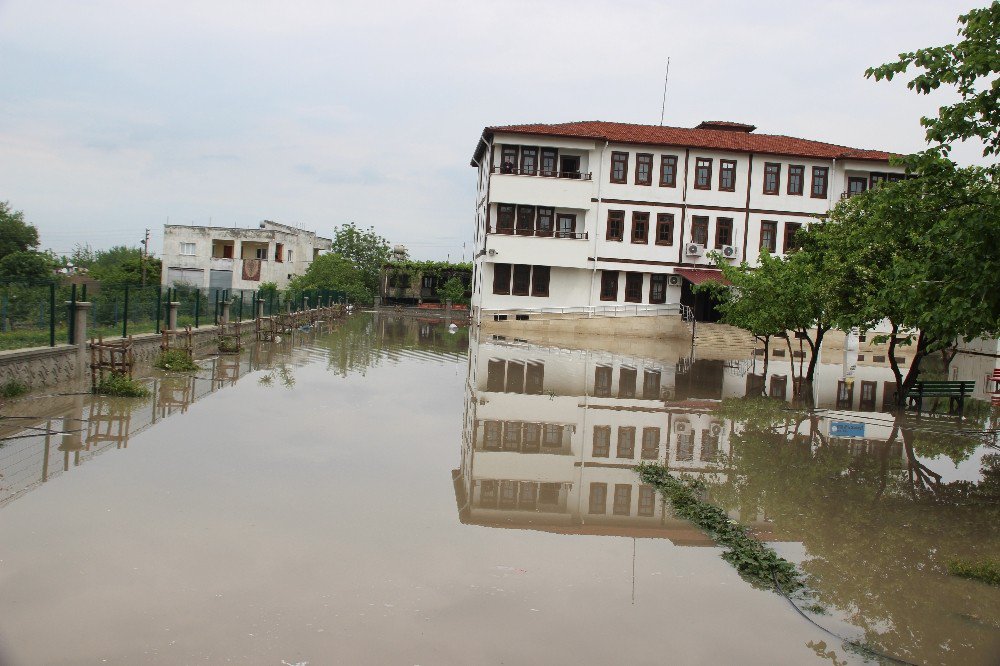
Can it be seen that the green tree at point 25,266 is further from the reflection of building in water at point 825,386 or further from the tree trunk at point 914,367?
the tree trunk at point 914,367

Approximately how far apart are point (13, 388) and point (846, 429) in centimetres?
1530

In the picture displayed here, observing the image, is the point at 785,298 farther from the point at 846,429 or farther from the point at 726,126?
the point at 726,126

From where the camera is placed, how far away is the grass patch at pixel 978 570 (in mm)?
7905

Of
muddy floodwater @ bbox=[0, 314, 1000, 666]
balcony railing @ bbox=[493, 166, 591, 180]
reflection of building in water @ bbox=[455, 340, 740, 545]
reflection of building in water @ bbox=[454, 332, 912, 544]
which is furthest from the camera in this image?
balcony railing @ bbox=[493, 166, 591, 180]

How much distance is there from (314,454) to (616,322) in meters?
33.0

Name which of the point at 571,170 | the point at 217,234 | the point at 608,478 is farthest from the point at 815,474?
the point at 217,234

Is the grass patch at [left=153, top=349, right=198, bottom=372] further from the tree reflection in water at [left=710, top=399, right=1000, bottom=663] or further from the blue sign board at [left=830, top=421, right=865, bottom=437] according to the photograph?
the blue sign board at [left=830, top=421, right=865, bottom=437]

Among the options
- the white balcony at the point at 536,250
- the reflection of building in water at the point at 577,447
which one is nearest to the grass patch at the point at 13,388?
the reflection of building in water at the point at 577,447

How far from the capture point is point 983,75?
29.7 ft

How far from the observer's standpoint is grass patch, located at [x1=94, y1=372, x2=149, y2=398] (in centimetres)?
1577

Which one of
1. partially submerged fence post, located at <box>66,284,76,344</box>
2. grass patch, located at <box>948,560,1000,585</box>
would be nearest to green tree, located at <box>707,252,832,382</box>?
grass patch, located at <box>948,560,1000,585</box>

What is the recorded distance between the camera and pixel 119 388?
15.8 metres

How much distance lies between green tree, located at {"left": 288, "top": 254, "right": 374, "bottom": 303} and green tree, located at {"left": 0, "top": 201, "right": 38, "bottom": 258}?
17081 millimetres

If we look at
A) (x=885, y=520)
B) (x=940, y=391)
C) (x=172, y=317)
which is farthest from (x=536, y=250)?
(x=885, y=520)
